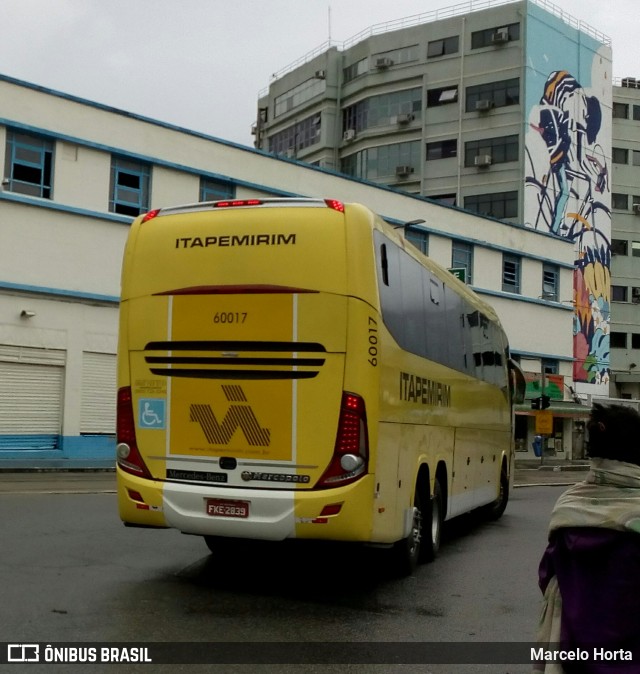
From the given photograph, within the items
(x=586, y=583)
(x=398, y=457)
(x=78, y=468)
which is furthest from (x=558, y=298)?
(x=586, y=583)

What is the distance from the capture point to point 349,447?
7.80 m

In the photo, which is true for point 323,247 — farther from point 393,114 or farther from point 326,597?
point 393,114

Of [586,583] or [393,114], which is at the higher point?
[393,114]

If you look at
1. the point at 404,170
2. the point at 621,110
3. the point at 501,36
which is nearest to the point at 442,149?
the point at 404,170

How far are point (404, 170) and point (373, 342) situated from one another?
2065 inches

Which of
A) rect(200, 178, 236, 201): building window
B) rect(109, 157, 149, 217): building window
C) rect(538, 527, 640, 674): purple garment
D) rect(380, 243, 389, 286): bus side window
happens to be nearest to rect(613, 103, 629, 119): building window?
rect(200, 178, 236, 201): building window

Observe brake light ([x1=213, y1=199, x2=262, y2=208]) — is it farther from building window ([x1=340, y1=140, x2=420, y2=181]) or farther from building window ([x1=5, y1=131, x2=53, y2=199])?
building window ([x1=340, y1=140, x2=420, y2=181])

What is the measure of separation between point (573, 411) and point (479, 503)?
34.9m

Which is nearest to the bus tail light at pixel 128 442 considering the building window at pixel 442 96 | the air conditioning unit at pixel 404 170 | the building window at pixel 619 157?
the air conditioning unit at pixel 404 170

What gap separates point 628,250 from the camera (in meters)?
69.6

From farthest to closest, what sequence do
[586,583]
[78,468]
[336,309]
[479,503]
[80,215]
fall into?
[80,215] < [78,468] < [479,503] < [336,309] < [586,583]

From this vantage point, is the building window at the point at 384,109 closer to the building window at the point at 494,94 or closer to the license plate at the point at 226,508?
the building window at the point at 494,94

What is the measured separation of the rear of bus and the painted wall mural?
48.9m

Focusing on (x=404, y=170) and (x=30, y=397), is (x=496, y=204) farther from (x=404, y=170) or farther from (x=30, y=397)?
(x=30, y=397)
